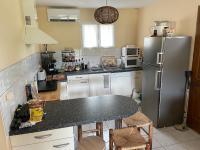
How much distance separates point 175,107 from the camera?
3.08m

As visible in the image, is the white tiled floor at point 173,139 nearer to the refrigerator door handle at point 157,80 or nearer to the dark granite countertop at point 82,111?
the refrigerator door handle at point 157,80

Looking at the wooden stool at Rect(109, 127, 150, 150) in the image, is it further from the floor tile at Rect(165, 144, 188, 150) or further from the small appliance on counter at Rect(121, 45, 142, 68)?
the small appliance on counter at Rect(121, 45, 142, 68)

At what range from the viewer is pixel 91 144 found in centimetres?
175

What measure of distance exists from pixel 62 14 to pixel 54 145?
3.18 m

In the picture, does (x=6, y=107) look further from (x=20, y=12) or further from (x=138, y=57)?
(x=138, y=57)

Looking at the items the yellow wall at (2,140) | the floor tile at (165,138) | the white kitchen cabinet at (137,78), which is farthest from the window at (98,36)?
the yellow wall at (2,140)

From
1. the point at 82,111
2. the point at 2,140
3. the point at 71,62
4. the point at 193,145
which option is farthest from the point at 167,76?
the point at 2,140

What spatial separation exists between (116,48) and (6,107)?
3.65 meters

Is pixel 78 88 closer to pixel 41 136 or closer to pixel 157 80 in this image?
pixel 157 80

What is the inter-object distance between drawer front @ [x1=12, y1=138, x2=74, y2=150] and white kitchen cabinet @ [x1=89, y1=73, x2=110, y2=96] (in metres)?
2.56

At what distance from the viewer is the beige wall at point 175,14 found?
9.45 ft

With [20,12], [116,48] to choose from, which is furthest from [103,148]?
[116,48]

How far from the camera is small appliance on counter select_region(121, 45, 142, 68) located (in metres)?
4.24

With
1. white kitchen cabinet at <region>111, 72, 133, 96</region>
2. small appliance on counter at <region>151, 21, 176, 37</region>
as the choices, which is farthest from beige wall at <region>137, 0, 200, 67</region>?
white kitchen cabinet at <region>111, 72, 133, 96</region>
